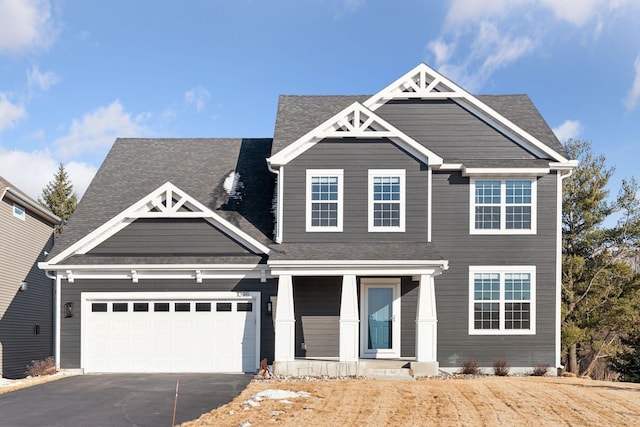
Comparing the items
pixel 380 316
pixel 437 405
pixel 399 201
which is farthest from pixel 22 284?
pixel 437 405

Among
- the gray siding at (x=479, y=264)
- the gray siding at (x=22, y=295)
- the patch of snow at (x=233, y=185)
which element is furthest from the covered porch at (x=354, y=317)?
the gray siding at (x=22, y=295)

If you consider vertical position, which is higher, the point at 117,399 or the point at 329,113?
the point at 329,113

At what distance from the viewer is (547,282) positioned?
19.9m

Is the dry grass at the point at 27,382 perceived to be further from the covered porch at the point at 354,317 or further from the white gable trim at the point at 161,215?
the covered porch at the point at 354,317

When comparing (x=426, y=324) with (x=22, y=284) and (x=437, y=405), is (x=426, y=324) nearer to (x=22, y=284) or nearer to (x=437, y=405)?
(x=437, y=405)

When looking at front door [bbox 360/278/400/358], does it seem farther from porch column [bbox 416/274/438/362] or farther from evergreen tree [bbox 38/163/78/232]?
evergreen tree [bbox 38/163/78/232]

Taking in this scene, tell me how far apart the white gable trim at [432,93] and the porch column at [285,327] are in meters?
6.66

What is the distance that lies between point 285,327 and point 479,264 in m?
6.14

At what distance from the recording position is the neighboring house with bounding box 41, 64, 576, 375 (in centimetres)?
1922

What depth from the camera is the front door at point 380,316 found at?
779 inches

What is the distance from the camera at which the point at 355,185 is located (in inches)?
781

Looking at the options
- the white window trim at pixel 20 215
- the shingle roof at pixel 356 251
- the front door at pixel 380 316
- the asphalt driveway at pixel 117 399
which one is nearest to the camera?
the asphalt driveway at pixel 117 399

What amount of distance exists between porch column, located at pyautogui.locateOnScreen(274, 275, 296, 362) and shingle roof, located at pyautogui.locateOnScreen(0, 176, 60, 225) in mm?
11545

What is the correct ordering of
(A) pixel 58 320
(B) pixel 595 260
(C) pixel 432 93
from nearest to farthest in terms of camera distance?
(A) pixel 58 320, (C) pixel 432 93, (B) pixel 595 260
